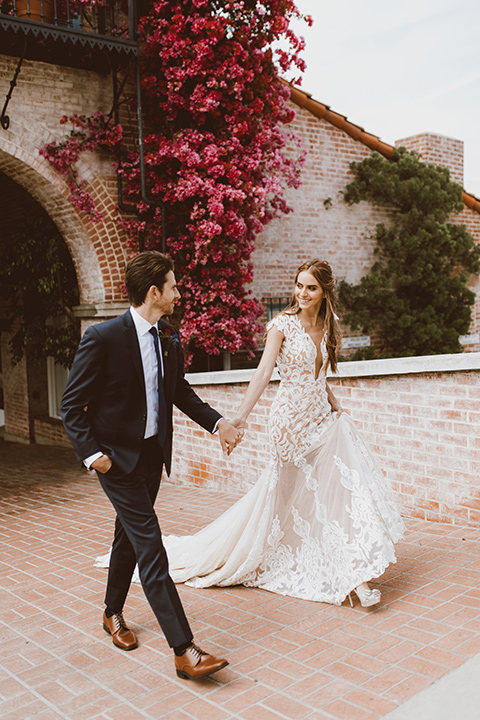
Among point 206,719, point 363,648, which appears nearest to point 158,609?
point 206,719

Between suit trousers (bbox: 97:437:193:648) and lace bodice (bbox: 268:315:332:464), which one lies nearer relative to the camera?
suit trousers (bbox: 97:437:193:648)

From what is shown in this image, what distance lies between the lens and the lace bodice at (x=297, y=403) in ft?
13.4

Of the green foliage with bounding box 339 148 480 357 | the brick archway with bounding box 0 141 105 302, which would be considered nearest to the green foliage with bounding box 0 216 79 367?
the brick archway with bounding box 0 141 105 302

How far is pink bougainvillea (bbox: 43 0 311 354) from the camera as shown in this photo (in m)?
8.21

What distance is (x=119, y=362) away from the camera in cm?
323

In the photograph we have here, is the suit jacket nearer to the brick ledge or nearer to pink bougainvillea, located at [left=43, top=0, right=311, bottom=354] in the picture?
the brick ledge

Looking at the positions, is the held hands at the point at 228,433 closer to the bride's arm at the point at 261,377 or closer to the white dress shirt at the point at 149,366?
the bride's arm at the point at 261,377

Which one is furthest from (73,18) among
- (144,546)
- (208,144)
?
(144,546)

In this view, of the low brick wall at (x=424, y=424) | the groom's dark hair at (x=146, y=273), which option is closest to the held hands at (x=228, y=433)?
the groom's dark hair at (x=146, y=273)

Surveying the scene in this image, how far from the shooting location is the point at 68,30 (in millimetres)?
7262

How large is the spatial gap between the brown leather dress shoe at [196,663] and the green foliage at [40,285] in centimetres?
684

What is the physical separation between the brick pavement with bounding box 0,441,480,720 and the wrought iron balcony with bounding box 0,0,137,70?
17.5 ft

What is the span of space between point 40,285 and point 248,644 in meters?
7.01

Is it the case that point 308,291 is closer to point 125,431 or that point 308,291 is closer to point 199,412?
point 199,412
